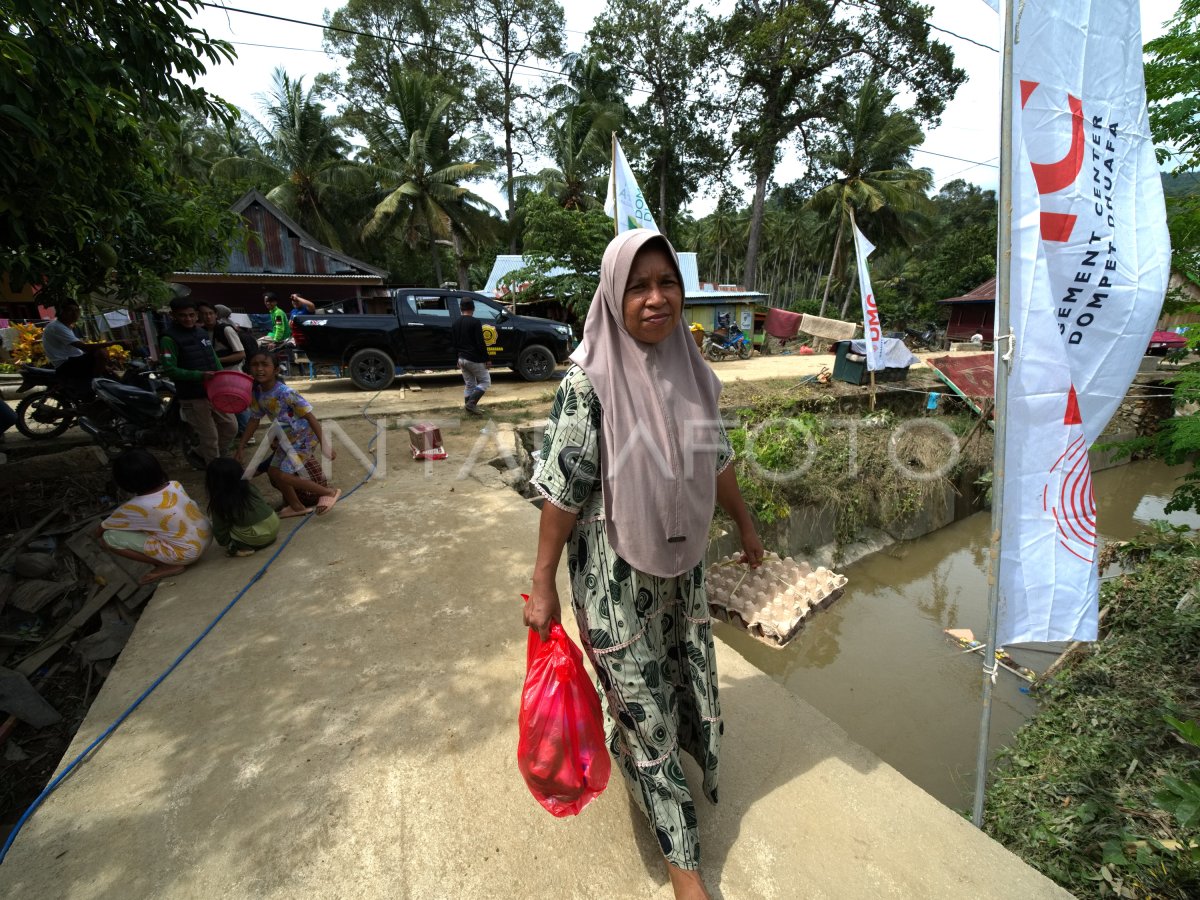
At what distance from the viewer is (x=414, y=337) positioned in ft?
30.0

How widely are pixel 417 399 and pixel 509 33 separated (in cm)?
2224

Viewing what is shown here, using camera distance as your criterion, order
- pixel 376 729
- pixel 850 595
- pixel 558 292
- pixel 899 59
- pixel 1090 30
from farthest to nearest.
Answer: pixel 899 59 → pixel 558 292 → pixel 850 595 → pixel 376 729 → pixel 1090 30

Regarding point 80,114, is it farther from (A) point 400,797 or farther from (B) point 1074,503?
(B) point 1074,503

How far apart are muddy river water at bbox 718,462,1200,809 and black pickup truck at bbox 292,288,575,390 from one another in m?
6.52

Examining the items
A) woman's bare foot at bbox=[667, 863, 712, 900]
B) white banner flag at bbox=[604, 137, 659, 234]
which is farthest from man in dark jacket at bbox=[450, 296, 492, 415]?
woman's bare foot at bbox=[667, 863, 712, 900]

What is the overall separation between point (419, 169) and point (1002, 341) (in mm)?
20782

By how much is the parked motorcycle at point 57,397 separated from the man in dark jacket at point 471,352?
338 cm

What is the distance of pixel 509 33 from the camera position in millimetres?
22516

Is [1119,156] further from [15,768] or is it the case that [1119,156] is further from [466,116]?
[466,116]

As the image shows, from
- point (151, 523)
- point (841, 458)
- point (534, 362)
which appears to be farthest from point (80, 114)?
point (534, 362)

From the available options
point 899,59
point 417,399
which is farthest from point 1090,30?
point 899,59

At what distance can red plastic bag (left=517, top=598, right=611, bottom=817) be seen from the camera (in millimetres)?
1424

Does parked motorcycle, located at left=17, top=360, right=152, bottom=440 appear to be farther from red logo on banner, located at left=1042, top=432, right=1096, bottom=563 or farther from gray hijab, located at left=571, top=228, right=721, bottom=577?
red logo on banner, located at left=1042, top=432, right=1096, bottom=563

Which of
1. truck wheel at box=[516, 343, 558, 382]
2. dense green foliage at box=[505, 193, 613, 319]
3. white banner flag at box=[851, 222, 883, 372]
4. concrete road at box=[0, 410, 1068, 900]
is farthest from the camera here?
dense green foliage at box=[505, 193, 613, 319]
